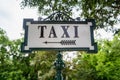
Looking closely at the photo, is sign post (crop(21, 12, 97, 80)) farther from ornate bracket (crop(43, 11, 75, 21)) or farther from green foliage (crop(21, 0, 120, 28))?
green foliage (crop(21, 0, 120, 28))

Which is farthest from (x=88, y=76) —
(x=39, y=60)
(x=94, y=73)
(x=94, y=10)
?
(x=94, y=10)

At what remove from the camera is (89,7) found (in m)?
8.00

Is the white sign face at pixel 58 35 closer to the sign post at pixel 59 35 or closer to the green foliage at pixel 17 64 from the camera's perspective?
the sign post at pixel 59 35

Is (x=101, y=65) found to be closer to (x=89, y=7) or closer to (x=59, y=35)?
(x=89, y=7)

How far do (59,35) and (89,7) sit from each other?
14.7 ft

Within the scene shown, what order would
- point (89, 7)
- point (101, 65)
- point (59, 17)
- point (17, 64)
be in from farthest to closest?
point (17, 64)
point (101, 65)
point (89, 7)
point (59, 17)

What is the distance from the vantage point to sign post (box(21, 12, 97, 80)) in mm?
3637

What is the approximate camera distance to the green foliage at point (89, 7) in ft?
24.6

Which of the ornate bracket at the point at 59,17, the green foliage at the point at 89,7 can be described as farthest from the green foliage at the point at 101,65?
the ornate bracket at the point at 59,17

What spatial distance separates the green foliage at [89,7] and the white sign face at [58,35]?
309 cm

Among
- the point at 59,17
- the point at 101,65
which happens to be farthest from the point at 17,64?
the point at 59,17

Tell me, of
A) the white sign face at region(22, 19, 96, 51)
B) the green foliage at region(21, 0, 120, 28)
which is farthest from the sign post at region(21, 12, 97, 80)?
the green foliage at region(21, 0, 120, 28)

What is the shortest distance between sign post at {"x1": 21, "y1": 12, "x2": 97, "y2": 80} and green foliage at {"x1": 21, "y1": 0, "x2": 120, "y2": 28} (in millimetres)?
3075

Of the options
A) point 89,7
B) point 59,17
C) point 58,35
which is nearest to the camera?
point 58,35
